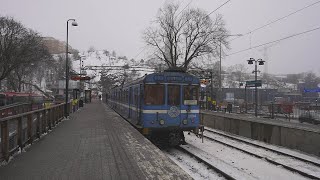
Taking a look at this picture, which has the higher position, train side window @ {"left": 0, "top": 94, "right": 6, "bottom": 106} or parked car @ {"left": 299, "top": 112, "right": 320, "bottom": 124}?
train side window @ {"left": 0, "top": 94, "right": 6, "bottom": 106}

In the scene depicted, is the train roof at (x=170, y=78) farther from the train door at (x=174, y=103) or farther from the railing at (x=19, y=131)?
the railing at (x=19, y=131)

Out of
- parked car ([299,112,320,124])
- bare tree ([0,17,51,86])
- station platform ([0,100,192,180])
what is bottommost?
parked car ([299,112,320,124])

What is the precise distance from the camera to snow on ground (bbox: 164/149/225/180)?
397 inches

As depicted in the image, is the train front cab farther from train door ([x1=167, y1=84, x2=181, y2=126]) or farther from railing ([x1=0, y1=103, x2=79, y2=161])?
railing ([x1=0, y1=103, x2=79, y2=161])

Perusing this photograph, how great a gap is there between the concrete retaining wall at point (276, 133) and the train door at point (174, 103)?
5.10 metres

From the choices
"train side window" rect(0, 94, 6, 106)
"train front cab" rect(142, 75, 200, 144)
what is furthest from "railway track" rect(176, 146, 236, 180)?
"train side window" rect(0, 94, 6, 106)

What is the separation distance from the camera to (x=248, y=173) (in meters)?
10.5

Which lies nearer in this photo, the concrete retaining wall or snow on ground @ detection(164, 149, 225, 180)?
snow on ground @ detection(164, 149, 225, 180)

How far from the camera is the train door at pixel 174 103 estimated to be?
1452 cm

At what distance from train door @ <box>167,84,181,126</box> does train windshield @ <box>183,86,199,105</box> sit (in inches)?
10.4

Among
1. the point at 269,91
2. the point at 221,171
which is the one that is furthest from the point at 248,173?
the point at 269,91

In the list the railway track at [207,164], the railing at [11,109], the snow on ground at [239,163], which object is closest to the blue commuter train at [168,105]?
the railway track at [207,164]

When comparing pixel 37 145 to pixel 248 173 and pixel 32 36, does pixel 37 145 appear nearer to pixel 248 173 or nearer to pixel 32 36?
pixel 248 173

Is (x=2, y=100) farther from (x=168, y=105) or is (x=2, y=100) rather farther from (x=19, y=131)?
(x=19, y=131)
